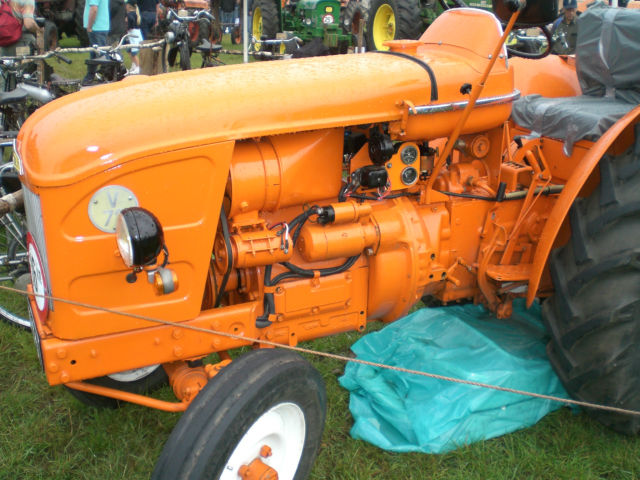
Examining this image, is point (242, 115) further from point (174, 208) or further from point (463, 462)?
point (463, 462)

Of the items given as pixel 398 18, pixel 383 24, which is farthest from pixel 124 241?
pixel 383 24

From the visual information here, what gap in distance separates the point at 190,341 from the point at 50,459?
3.17ft

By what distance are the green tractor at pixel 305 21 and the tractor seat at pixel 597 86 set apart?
8.91 metres

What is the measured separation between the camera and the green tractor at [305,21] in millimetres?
12234

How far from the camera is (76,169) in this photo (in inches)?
73.7

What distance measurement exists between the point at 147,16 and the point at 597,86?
37.7 ft

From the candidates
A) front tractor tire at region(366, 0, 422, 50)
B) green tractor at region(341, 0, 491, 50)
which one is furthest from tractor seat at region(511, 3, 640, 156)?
front tractor tire at region(366, 0, 422, 50)

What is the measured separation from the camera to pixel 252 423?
199 cm

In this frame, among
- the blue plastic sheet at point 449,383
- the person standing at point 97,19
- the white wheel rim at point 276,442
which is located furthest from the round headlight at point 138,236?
the person standing at point 97,19

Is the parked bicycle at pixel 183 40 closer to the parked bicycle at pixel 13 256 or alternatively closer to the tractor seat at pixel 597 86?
the parked bicycle at pixel 13 256

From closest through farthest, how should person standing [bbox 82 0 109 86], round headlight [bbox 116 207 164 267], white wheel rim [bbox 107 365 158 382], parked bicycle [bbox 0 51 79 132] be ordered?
round headlight [bbox 116 207 164 267] → white wheel rim [bbox 107 365 158 382] → parked bicycle [bbox 0 51 79 132] → person standing [bbox 82 0 109 86]

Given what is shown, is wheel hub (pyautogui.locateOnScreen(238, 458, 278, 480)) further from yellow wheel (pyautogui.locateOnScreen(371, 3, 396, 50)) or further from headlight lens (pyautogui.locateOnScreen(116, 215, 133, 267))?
yellow wheel (pyautogui.locateOnScreen(371, 3, 396, 50))

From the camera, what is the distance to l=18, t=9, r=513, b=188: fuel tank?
1924 millimetres

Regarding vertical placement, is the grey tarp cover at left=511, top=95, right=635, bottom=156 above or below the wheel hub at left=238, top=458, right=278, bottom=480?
above
